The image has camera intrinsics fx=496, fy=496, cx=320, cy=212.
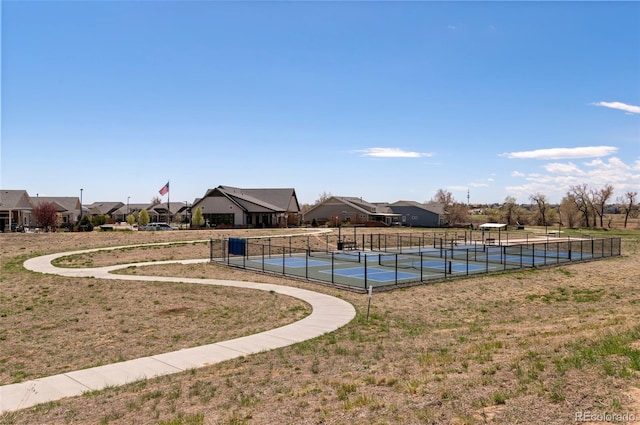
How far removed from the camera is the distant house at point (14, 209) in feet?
242

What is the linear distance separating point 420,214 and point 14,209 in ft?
245

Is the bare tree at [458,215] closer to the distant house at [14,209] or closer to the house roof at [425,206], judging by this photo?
the house roof at [425,206]

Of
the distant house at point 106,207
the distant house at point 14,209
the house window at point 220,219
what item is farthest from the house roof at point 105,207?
the house window at point 220,219

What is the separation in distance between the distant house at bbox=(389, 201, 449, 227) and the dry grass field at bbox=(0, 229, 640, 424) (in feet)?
250

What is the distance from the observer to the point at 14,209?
7494cm

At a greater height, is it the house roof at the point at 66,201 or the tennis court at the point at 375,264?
the house roof at the point at 66,201

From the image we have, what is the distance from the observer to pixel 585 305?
70.7 feet

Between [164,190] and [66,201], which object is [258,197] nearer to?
[164,190]

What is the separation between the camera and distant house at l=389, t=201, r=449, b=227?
104325 mm

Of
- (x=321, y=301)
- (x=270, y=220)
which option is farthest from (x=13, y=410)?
(x=270, y=220)

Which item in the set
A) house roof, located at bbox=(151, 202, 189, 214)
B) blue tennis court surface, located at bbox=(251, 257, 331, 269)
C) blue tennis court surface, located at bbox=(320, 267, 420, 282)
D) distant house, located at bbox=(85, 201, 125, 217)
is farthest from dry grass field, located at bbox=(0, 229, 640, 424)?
distant house, located at bbox=(85, 201, 125, 217)

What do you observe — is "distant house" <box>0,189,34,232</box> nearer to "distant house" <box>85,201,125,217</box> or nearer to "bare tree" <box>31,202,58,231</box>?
"bare tree" <box>31,202,58,231</box>

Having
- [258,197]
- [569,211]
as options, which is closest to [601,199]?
[569,211]

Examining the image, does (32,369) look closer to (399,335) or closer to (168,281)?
(399,335)
